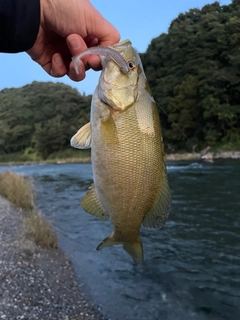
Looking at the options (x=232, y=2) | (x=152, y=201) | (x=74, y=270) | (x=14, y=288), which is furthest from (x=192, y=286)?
(x=232, y=2)

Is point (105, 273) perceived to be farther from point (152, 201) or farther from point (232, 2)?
point (232, 2)

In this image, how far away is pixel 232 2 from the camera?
6925 centimetres

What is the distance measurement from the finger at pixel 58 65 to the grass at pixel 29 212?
28.0ft

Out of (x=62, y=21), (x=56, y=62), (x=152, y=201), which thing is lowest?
(x=152, y=201)

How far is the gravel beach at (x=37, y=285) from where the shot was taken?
6.73 m

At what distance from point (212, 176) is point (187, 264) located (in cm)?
1481

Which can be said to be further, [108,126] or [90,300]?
[90,300]

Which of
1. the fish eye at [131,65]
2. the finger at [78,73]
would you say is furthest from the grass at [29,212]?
the fish eye at [131,65]

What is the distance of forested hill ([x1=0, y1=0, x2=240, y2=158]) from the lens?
51500 millimetres

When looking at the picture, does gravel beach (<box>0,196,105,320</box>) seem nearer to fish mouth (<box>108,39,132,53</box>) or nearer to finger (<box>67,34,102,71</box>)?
finger (<box>67,34,102,71</box>)

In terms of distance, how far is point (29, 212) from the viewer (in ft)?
51.4

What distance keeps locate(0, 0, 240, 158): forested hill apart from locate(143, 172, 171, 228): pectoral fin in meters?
45.9

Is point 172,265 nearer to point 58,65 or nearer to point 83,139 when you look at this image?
point 58,65

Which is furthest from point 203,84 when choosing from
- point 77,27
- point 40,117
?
point 77,27
